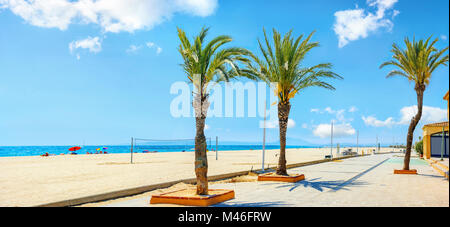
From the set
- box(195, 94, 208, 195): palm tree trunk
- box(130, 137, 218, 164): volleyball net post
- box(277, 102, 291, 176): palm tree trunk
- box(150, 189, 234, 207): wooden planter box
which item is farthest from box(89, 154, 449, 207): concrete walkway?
box(130, 137, 218, 164): volleyball net post

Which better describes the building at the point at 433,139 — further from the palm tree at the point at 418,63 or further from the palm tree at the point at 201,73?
the palm tree at the point at 201,73

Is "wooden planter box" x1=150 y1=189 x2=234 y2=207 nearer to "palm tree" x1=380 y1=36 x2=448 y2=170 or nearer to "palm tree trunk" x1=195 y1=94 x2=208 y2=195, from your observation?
"palm tree trunk" x1=195 y1=94 x2=208 y2=195

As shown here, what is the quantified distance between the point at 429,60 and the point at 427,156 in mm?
25443

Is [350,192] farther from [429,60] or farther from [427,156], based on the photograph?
[427,156]

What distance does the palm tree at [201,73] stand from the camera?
9391 mm

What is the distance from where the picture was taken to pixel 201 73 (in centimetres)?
957

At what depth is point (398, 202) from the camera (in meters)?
9.40

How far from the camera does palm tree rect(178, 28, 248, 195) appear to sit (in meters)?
9.39

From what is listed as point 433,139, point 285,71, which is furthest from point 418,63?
point 433,139

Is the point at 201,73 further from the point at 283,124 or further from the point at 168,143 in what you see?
the point at 168,143

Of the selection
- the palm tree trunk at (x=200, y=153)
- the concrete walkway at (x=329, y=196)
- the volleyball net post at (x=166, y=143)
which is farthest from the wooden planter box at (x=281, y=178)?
the volleyball net post at (x=166, y=143)

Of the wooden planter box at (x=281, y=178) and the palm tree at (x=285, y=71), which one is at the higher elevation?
the palm tree at (x=285, y=71)
